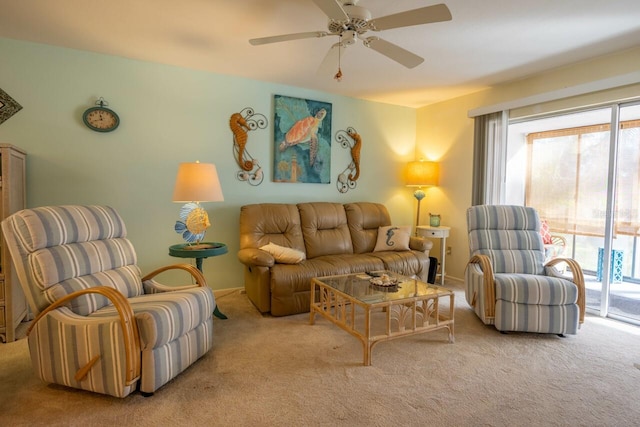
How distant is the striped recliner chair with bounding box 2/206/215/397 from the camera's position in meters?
1.75

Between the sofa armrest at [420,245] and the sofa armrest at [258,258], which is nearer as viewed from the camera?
the sofa armrest at [258,258]

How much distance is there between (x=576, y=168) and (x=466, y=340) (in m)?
2.68

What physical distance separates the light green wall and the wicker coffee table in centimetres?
160

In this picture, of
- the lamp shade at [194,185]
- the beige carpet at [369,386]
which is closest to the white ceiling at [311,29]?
the lamp shade at [194,185]

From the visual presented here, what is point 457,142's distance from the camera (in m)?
4.50

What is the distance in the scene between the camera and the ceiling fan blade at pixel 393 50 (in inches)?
87.6

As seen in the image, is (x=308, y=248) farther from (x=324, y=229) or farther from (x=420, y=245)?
(x=420, y=245)

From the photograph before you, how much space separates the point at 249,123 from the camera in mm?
3922

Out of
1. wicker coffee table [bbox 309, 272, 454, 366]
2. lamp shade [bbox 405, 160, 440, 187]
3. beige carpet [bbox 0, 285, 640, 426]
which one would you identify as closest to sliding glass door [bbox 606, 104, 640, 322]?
beige carpet [bbox 0, 285, 640, 426]

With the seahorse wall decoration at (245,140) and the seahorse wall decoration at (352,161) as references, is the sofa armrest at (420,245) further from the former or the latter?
the seahorse wall decoration at (245,140)

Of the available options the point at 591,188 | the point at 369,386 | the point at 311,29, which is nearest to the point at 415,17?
the point at 311,29

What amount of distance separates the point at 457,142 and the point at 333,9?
3147mm

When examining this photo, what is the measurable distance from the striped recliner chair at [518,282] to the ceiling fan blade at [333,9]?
7.25 ft

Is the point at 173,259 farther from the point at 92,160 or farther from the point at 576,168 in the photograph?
the point at 576,168
